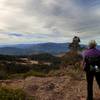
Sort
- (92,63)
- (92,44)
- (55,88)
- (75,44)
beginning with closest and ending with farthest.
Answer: (92,63) → (92,44) → (55,88) → (75,44)

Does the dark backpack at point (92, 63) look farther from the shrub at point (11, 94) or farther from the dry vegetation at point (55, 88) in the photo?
the shrub at point (11, 94)

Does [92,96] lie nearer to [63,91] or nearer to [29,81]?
[63,91]

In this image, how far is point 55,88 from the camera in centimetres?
1259

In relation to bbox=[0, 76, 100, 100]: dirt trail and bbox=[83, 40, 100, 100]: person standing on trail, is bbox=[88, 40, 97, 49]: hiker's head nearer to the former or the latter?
bbox=[83, 40, 100, 100]: person standing on trail

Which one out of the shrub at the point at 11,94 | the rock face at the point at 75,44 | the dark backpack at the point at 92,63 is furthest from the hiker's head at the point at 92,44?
the rock face at the point at 75,44

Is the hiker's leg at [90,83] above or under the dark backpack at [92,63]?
under

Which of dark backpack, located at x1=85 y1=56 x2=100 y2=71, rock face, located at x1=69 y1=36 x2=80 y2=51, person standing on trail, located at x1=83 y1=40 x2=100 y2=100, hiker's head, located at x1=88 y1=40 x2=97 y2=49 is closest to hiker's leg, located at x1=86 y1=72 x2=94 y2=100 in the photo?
person standing on trail, located at x1=83 y1=40 x2=100 y2=100

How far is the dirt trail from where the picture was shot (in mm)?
11636

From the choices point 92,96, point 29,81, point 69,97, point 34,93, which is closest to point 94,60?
point 92,96

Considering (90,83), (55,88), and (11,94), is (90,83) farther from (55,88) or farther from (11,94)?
(11,94)

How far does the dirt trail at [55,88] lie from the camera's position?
38.2ft

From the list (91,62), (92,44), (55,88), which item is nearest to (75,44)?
(55,88)

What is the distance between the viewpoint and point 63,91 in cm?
1219

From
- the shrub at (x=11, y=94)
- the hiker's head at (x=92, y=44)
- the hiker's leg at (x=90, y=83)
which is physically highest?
the hiker's head at (x=92, y=44)
